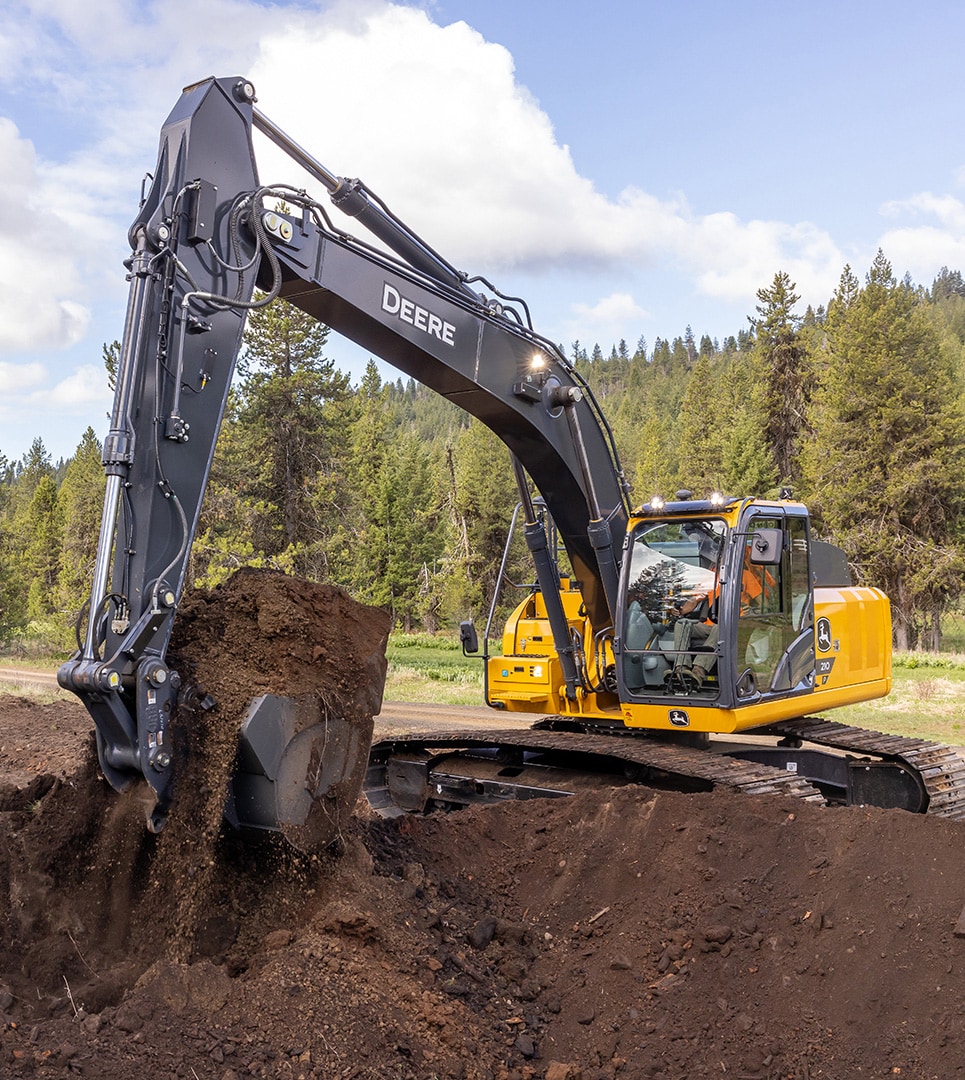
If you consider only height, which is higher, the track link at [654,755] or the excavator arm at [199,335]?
the excavator arm at [199,335]

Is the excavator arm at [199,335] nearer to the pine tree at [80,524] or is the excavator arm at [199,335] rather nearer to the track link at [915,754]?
the track link at [915,754]

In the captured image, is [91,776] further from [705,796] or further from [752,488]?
[752,488]

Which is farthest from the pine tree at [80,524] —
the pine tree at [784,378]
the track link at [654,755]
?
the pine tree at [784,378]

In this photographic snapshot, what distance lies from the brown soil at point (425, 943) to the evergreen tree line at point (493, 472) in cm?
1012

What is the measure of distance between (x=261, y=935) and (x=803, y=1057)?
8.89ft

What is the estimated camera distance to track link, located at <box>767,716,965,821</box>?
787cm

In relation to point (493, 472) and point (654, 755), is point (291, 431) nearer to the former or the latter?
point (493, 472)

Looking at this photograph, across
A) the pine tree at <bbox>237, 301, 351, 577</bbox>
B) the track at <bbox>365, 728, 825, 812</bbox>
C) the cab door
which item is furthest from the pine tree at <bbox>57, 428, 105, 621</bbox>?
the cab door

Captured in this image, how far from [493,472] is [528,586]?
113 feet

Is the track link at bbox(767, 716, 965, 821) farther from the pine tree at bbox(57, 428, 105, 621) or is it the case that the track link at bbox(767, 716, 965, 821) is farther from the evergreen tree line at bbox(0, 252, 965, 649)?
the pine tree at bbox(57, 428, 105, 621)

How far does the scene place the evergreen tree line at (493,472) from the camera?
85.8 feet

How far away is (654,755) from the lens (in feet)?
24.0

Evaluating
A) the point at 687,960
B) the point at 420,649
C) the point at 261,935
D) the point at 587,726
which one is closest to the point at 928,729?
the point at 587,726

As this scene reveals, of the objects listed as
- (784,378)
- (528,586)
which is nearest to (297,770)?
(528,586)
